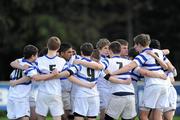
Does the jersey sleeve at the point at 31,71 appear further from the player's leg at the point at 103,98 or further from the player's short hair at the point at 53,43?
the player's leg at the point at 103,98

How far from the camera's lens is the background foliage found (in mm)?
37875

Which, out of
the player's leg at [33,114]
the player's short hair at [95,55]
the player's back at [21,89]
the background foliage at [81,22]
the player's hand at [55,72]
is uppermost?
the background foliage at [81,22]

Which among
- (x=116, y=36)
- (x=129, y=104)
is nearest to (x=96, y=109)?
(x=129, y=104)

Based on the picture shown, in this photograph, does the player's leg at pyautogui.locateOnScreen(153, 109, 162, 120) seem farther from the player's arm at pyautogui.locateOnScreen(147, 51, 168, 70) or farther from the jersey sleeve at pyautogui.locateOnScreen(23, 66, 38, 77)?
the jersey sleeve at pyautogui.locateOnScreen(23, 66, 38, 77)

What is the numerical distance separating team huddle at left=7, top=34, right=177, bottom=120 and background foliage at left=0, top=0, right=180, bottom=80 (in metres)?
21.6

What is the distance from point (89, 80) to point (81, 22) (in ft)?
82.8

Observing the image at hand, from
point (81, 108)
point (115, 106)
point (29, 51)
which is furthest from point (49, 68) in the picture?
point (115, 106)

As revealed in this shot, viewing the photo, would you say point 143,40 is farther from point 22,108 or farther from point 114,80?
point 22,108

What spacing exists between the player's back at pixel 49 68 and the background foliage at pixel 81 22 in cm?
2204

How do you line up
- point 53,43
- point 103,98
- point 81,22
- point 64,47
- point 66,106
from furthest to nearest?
point 81,22 → point 103,98 → point 66,106 → point 64,47 → point 53,43

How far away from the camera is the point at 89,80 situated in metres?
14.9

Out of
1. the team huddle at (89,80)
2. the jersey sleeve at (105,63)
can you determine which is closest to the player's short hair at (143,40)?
the team huddle at (89,80)

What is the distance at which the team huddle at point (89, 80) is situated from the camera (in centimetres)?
1479

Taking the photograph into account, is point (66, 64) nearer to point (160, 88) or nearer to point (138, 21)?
point (160, 88)
